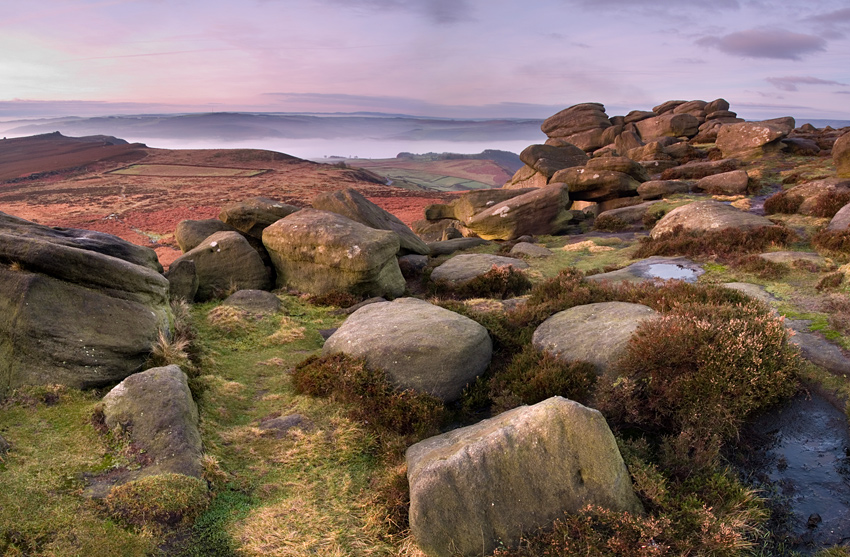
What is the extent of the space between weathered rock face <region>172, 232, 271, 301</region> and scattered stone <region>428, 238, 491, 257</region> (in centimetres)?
1005

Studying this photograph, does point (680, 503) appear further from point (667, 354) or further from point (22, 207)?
point (22, 207)

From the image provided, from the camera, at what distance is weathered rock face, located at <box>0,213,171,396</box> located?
30.7ft

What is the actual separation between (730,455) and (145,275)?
1223cm

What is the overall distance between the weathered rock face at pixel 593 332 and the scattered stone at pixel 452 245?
14.4 m

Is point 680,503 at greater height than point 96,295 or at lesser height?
lesser

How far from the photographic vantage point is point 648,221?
28.1 m

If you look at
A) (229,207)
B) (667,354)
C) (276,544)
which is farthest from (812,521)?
(229,207)

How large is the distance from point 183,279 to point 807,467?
16.1 metres

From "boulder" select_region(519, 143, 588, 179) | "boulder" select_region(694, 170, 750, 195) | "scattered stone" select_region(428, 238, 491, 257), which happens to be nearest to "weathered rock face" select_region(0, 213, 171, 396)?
"scattered stone" select_region(428, 238, 491, 257)

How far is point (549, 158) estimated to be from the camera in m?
43.4

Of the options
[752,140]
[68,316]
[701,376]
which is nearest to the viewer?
[701,376]

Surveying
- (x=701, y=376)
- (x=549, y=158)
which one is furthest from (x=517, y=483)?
(x=549, y=158)

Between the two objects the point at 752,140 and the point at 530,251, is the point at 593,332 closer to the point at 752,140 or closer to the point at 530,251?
the point at 530,251

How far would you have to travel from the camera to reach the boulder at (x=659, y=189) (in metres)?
33.5
